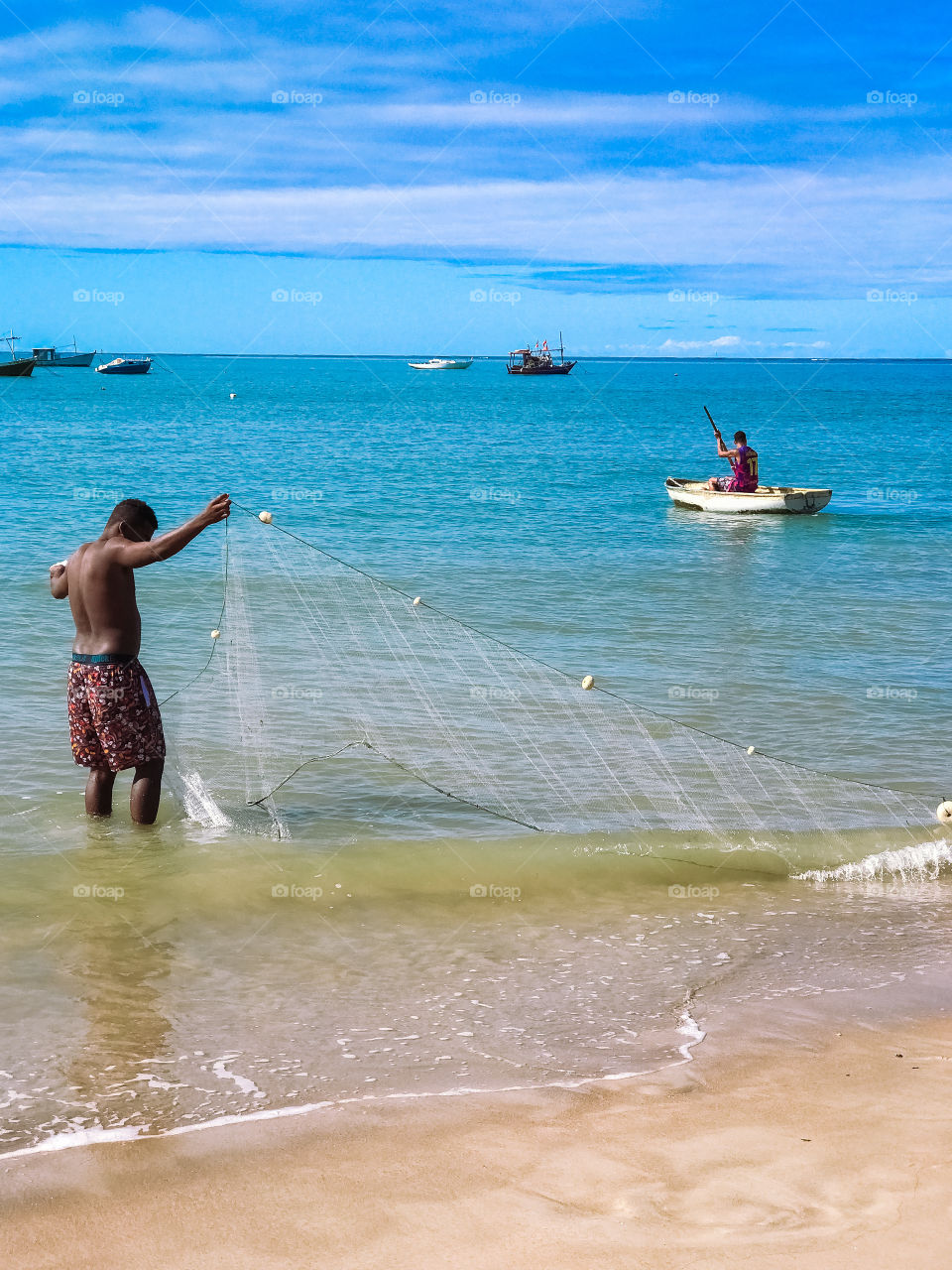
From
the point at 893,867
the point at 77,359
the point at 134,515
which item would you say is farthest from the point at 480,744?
the point at 77,359

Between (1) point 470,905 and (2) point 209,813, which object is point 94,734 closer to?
(2) point 209,813

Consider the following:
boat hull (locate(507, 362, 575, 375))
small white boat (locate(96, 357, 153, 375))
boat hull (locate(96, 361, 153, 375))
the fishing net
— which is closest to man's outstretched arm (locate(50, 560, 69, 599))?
the fishing net

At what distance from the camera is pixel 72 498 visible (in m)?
25.2

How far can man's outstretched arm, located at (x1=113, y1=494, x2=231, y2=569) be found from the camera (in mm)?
5555

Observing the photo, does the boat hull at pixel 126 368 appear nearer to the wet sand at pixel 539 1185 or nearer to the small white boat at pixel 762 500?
the small white boat at pixel 762 500

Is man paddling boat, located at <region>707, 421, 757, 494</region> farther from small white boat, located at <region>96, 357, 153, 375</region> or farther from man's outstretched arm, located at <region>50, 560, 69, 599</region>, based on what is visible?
small white boat, located at <region>96, 357, 153, 375</region>

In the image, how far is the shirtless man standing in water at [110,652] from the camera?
615cm

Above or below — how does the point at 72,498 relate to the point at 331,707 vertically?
above

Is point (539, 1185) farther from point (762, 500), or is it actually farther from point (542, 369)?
point (542, 369)

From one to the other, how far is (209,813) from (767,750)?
3.81 metres

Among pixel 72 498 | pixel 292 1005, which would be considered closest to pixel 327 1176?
pixel 292 1005

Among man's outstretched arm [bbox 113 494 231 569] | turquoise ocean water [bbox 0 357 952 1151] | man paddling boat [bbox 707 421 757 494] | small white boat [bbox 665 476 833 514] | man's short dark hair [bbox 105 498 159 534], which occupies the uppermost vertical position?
man paddling boat [bbox 707 421 757 494]

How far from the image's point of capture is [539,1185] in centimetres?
360

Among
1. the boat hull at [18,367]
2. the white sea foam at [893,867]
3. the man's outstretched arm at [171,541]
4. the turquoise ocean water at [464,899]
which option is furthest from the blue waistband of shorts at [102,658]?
the boat hull at [18,367]
